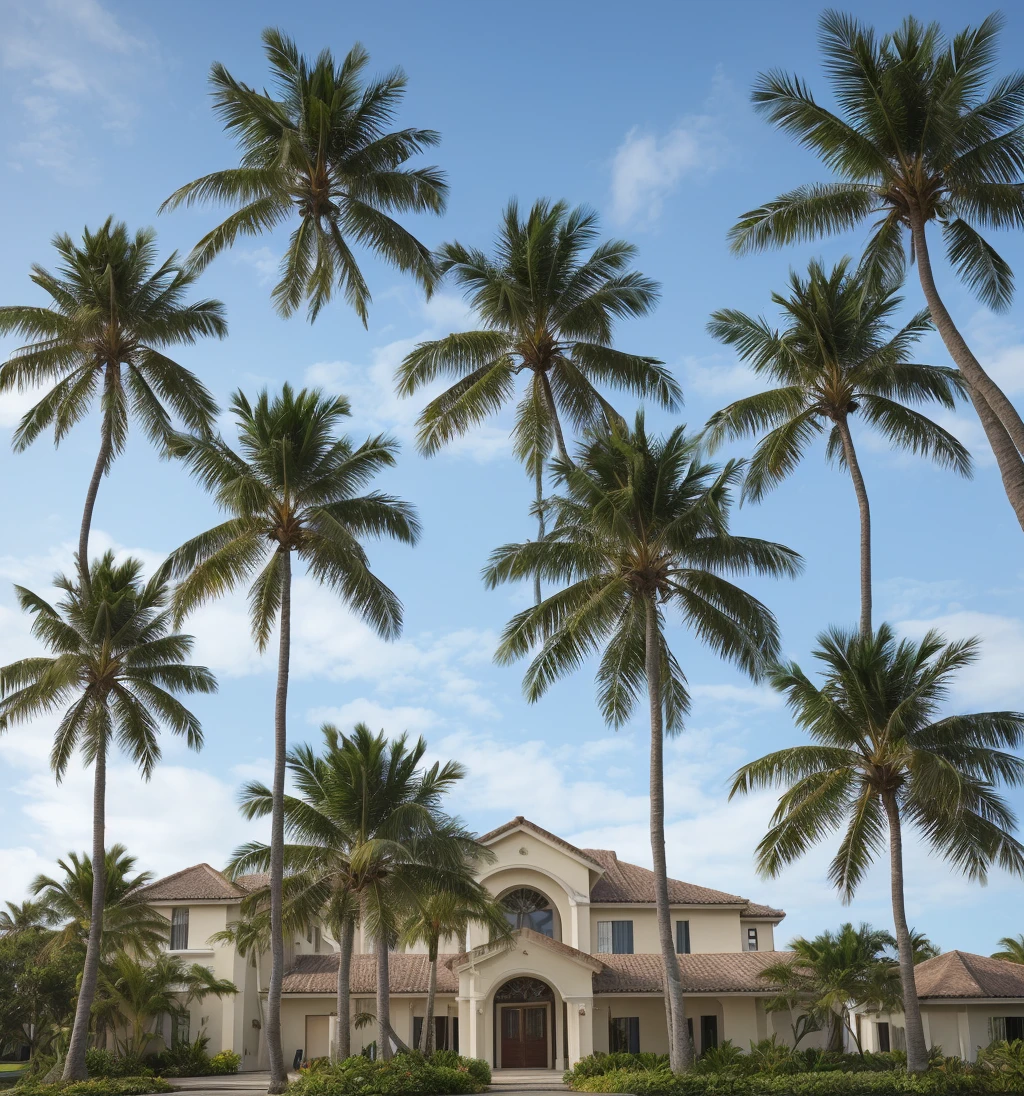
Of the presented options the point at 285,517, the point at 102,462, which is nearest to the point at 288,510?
the point at 285,517

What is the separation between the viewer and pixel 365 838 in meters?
30.2

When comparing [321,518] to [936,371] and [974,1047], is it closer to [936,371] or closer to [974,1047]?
[936,371]

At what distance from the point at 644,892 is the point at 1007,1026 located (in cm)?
1276

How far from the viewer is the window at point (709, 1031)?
38.9 meters

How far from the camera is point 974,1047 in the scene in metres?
33.7

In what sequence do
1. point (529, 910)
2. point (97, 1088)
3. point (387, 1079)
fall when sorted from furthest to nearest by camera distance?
point (529, 910)
point (97, 1088)
point (387, 1079)

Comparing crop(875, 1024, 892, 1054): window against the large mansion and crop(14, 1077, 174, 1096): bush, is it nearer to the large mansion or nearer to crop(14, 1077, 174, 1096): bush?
the large mansion

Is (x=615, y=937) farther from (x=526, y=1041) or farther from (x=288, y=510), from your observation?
(x=288, y=510)

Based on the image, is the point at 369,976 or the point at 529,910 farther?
the point at 369,976

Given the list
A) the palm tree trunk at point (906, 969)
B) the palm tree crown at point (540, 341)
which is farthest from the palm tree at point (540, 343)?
the palm tree trunk at point (906, 969)

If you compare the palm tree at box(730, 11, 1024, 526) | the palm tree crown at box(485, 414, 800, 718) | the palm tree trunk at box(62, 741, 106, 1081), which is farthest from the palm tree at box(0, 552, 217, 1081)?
the palm tree at box(730, 11, 1024, 526)

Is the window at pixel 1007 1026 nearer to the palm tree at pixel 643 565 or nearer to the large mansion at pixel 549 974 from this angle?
the large mansion at pixel 549 974

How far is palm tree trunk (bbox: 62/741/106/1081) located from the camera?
3067 cm

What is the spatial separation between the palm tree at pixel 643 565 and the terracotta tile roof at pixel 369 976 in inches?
542
